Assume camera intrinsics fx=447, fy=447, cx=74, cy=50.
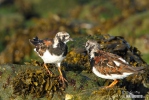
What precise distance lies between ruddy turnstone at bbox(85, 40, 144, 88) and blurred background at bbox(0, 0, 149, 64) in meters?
4.92

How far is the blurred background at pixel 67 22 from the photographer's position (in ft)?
74.2

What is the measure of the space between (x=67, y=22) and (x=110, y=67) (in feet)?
55.5

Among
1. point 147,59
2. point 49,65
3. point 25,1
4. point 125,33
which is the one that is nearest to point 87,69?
point 49,65

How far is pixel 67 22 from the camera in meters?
27.1

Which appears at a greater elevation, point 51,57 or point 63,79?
point 51,57

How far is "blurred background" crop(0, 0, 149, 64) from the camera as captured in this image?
22.6 meters

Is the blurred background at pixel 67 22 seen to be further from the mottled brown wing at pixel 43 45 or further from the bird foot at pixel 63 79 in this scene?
the bird foot at pixel 63 79

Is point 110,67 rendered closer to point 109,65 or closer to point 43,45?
point 109,65

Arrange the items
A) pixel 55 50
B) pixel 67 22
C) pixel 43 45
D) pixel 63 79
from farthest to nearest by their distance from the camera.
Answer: pixel 67 22, pixel 43 45, pixel 63 79, pixel 55 50

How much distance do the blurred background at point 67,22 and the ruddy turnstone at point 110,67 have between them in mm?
4919

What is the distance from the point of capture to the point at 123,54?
13.6 meters

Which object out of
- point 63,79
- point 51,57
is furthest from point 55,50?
point 63,79

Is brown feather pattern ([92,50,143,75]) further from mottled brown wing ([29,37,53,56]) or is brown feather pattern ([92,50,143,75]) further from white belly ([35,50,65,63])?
mottled brown wing ([29,37,53,56])

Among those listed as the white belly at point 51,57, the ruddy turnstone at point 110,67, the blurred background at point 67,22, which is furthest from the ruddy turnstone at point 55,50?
the blurred background at point 67,22
